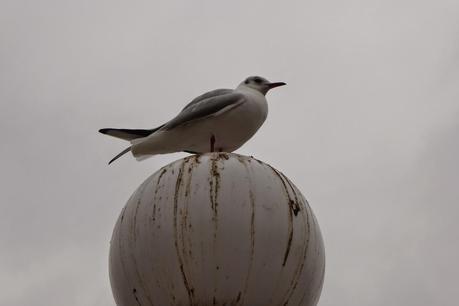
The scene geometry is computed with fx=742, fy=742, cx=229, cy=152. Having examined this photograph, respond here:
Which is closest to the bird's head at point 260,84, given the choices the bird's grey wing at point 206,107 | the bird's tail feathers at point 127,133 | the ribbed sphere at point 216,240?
the bird's grey wing at point 206,107

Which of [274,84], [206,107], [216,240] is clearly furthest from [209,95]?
[216,240]

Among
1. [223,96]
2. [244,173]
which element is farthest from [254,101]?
[244,173]

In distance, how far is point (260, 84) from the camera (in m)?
7.09

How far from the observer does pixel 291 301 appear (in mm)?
4137

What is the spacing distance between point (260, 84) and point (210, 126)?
141cm

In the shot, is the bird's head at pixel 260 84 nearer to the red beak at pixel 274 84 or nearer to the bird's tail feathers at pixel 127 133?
the red beak at pixel 274 84

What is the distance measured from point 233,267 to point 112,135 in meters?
3.11

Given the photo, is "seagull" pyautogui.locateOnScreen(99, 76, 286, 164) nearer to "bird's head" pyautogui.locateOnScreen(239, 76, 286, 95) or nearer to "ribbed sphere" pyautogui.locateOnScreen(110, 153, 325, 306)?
"bird's head" pyautogui.locateOnScreen(239, 76, 286, 95)

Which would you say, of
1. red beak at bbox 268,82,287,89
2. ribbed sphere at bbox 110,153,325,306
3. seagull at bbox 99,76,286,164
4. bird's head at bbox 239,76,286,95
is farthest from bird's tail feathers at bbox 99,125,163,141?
ribbed sphere at bbox 110,153,325,306

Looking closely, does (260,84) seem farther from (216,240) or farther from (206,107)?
(216,240)

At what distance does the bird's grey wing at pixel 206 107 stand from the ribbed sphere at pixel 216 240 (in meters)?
1.56

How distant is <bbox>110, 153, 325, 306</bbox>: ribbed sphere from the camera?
3975 mm

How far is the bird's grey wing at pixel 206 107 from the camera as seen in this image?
232 inches

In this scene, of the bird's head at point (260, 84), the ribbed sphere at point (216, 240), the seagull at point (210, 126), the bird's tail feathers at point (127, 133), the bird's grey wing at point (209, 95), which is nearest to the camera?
the ribbed sphere at point (216, 240)
